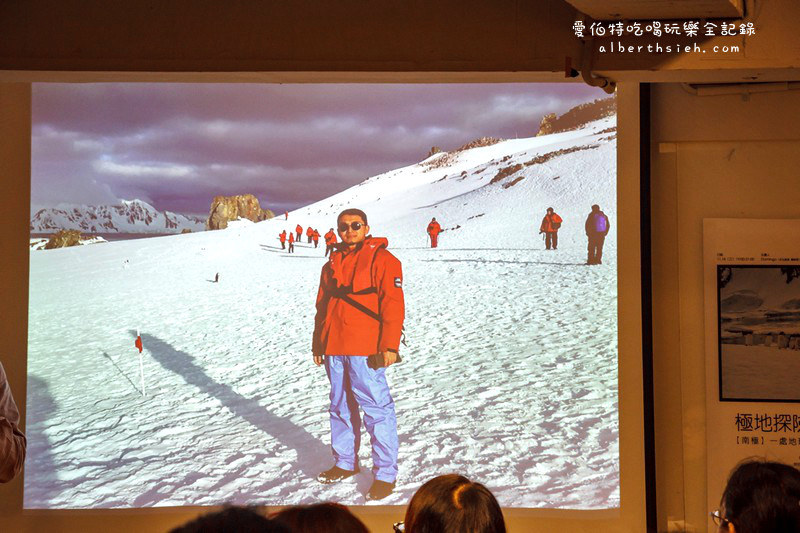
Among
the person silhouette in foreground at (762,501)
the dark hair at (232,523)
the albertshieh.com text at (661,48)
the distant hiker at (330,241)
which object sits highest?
the albertshieh.com text at (661,48)

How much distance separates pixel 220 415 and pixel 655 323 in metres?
2.10

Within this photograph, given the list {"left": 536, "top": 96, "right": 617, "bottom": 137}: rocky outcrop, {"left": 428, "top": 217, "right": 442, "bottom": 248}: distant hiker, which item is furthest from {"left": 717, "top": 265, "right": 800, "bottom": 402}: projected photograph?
{"left": 428, "top": 217, "right": 442, "bottom": 248}: distant hiker

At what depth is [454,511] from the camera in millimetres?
1313

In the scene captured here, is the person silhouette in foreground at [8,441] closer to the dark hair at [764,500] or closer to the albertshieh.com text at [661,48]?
the dark hair at [764,500]

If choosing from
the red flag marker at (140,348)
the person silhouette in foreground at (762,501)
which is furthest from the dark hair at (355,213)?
the person silhouette in foreground at (762,501)

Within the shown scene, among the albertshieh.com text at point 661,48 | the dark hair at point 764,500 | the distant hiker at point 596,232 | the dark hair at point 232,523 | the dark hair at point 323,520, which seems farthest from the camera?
the distant hiker at point 596,232

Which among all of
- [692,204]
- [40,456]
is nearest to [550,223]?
[692,204]

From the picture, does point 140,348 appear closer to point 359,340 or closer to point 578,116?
point 359,340

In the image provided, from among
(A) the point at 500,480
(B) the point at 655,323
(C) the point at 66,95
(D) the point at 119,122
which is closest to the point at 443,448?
(A) the point at 500,480

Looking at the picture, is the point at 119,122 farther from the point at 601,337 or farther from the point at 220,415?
the point at 601,337

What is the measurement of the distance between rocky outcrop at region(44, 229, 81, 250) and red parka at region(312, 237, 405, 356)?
117cm

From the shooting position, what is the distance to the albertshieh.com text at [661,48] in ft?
8.43

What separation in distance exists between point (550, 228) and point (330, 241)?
3.48 feet

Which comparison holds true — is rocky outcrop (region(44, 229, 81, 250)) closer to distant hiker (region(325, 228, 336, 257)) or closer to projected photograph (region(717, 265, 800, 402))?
distant hiker (region(325, 228, 336, 257))
